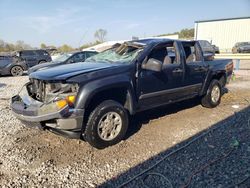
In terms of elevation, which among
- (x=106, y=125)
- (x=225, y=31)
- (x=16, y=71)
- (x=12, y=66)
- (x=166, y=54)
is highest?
(x=225, y=31)

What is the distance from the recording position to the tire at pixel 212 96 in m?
5.99

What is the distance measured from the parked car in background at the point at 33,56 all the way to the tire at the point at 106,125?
13739mm

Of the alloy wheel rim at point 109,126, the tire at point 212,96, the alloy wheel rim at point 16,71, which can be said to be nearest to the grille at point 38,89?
the alloy wheel rim at point 109,126

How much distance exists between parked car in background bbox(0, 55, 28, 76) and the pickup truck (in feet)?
37.6

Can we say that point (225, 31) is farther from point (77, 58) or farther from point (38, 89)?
point (38, 89)

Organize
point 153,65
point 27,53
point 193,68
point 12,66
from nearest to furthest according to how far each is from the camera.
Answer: point 153,65 < point 193,68 < point 12,66 < point 27,53

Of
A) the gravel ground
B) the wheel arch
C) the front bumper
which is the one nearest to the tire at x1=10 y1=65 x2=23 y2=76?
the gravel ground

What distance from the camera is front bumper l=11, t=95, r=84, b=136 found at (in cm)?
349

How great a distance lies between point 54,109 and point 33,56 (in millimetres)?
14620

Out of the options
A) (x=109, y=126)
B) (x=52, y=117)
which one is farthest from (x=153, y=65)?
(x=52, y=117)

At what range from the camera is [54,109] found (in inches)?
137

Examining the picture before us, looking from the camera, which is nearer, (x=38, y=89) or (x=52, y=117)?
(x=52, y=117)

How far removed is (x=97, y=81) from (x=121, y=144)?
1190 millimetres

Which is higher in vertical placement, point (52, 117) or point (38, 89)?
point (38, 89)
